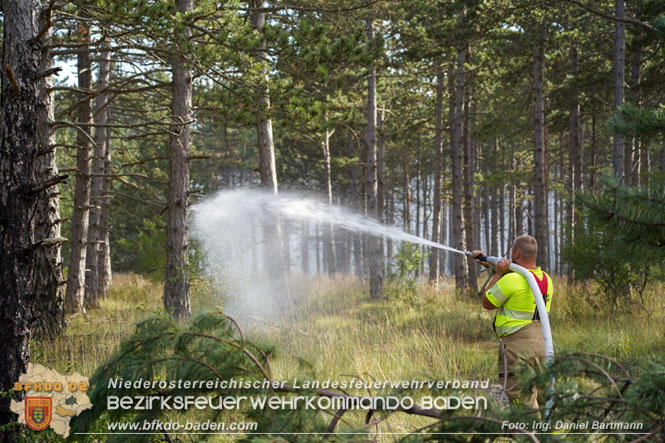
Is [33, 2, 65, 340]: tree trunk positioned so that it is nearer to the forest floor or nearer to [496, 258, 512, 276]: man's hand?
the forest floor

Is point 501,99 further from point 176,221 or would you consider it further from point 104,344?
point 104,344

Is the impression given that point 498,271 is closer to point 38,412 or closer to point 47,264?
point 38,412

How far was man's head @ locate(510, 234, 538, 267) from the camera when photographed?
4324mm

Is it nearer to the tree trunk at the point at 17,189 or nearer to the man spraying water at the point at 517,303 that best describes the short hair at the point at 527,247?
the man spraying water at the point at 517,303

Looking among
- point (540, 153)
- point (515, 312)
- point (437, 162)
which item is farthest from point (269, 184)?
point (437, 162)

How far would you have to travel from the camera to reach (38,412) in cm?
345

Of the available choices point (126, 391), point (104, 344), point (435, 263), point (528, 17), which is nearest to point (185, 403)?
point (126, 391)

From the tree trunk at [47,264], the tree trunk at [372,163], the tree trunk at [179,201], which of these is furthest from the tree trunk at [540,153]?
the tree trunk at [47,264]

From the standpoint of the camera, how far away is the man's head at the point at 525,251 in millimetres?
4324

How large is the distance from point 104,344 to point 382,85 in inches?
645

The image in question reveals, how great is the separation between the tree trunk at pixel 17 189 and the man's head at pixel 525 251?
4075mm

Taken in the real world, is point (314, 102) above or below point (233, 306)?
above

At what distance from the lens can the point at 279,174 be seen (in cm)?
3366

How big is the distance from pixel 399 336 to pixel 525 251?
13.8 ft
